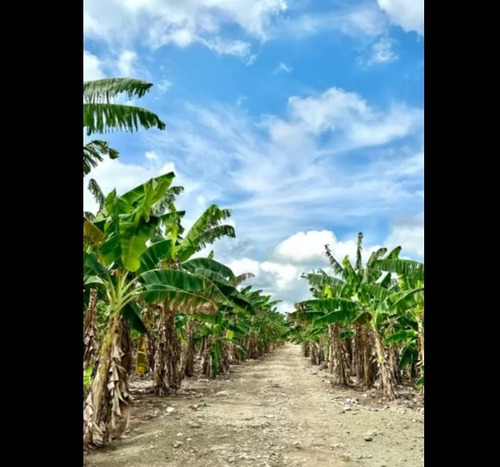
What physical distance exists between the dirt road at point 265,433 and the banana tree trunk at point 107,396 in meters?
0.31

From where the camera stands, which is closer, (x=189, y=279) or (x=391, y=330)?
(x=189, y=279)

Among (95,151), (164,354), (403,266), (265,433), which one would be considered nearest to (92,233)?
(95,151)

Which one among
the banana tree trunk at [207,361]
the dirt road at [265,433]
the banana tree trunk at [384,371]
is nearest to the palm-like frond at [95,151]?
the dirt road at [265,433]

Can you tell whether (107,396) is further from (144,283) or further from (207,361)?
(207,361)

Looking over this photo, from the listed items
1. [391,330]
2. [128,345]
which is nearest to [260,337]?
[391,330]

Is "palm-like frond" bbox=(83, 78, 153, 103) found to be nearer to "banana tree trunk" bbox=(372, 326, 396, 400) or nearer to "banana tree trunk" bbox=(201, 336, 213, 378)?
"banana tree trunk" bbox=(372, 326, 396, 400)

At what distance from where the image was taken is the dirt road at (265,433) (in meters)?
6.82

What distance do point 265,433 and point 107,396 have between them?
9.95 feet

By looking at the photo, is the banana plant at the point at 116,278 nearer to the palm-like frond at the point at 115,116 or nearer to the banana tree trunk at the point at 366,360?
the palm-like frond at the point at 115,116
